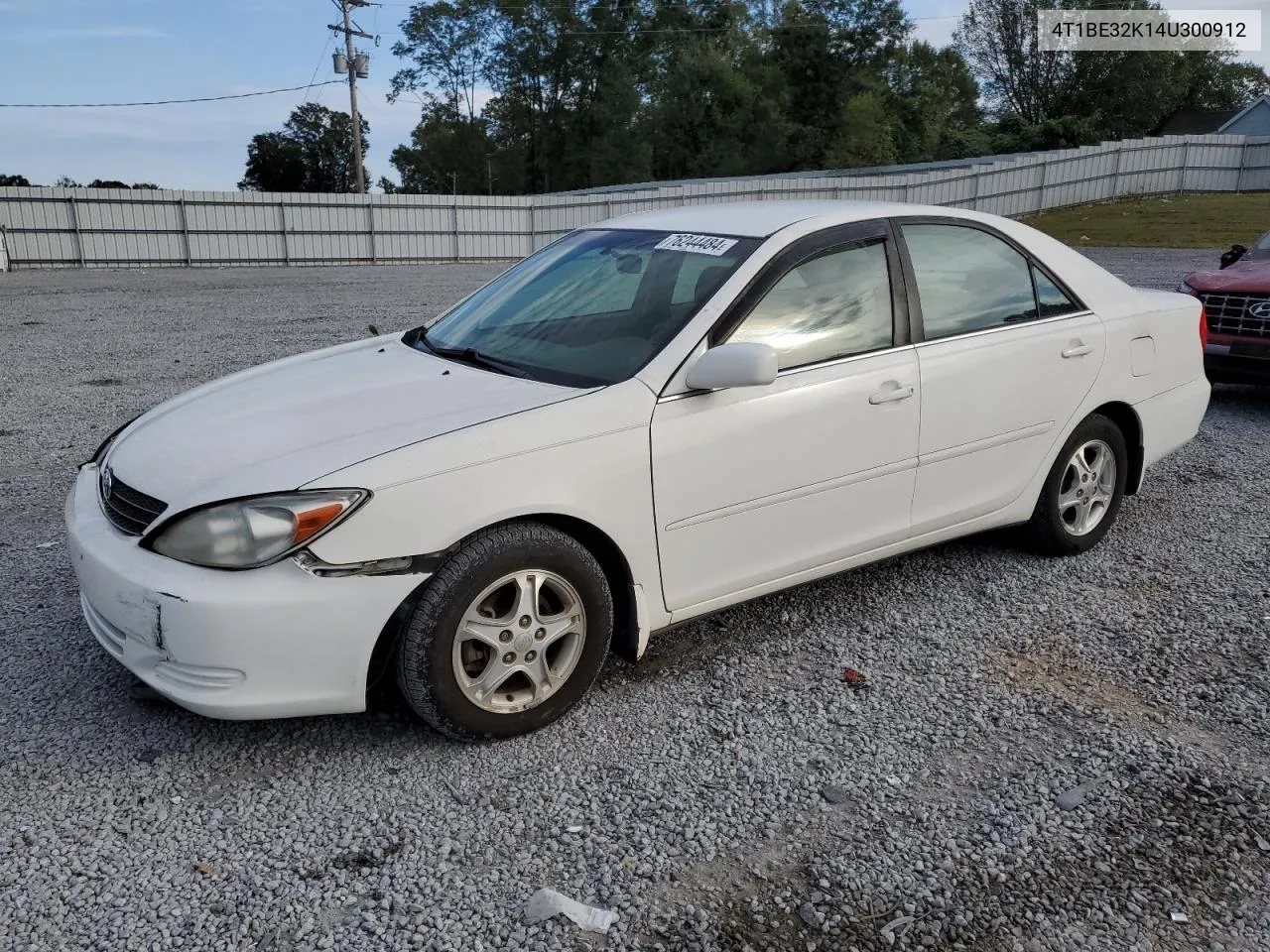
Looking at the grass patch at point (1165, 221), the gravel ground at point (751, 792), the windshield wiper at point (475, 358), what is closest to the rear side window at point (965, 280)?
the gravel ground at point (751, 792)

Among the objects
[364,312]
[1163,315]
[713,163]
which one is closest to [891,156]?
[713,163]

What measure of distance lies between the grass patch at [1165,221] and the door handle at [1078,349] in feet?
69.7

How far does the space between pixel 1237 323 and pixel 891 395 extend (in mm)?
5415

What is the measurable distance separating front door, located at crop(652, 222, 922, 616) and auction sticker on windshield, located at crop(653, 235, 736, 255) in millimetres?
239

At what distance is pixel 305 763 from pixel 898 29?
215 ft

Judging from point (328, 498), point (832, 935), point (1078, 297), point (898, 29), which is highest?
point (898, 29)

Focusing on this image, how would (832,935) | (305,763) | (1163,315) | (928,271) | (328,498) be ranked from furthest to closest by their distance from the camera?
(1163,315) < (928,271) < (305,763) < (328,498) < (832,935)

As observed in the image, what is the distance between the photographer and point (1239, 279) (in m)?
7.90

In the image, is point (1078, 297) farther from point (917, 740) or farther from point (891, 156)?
point (891, 156)

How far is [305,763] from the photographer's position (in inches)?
121

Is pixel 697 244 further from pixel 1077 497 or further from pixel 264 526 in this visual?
pixel 1077 497

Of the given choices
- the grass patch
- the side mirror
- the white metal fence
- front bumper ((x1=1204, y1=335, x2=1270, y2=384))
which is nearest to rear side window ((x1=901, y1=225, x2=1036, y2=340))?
the side mirror

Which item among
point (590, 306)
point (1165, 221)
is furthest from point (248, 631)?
point (1165, 221)

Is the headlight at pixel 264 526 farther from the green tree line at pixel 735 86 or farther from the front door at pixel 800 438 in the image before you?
the green tree line at pixel 735 86
